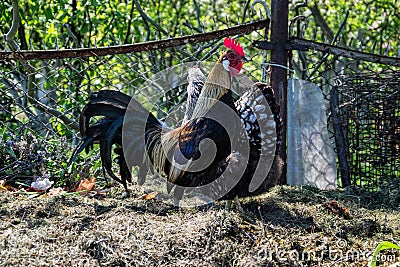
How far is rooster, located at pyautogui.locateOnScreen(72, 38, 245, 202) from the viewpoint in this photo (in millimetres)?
3611

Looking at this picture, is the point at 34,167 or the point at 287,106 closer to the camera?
the point at 34,167

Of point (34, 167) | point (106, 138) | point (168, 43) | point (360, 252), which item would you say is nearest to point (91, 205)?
point (106, 138)

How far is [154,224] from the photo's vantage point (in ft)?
11.0

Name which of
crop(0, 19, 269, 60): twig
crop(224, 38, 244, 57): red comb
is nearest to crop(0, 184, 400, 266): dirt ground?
crop(224, 38, 244, 57): red comb

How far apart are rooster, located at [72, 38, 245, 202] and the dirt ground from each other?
1.09 feet

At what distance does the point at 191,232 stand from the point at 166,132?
1.26 m

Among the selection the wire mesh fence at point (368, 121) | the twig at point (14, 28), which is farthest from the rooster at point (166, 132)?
the twig at point (14, 28)

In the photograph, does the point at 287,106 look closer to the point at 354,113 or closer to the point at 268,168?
the point at 354,113

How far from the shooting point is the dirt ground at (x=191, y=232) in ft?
9.28

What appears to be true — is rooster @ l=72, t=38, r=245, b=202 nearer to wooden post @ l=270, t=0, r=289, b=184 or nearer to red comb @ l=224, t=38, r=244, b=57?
red comb @ l=224, t=38, r=244, b=57

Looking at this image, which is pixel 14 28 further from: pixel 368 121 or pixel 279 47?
pixel 368 121

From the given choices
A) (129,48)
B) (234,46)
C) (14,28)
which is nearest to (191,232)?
(234,46)

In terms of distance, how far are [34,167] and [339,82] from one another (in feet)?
10.8

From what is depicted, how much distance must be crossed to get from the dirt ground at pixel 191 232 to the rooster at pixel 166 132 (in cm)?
33
